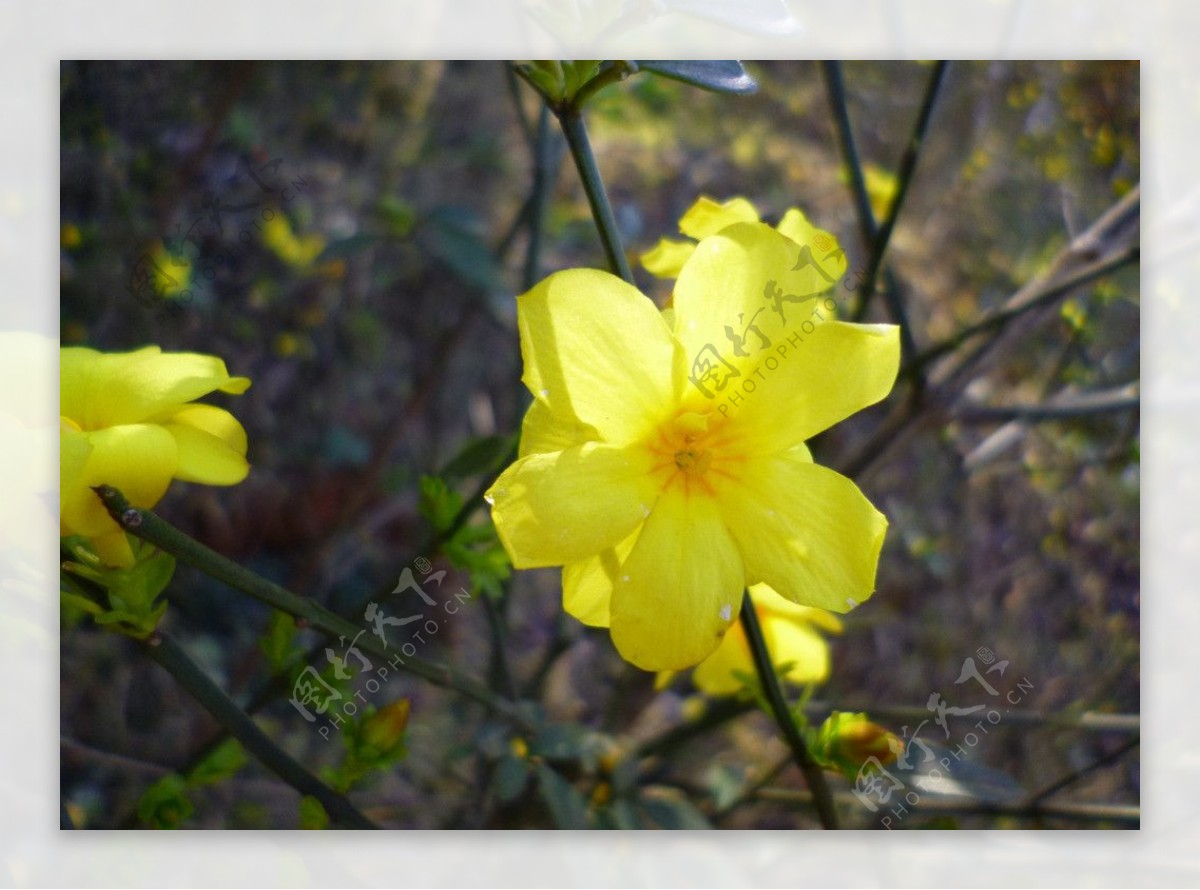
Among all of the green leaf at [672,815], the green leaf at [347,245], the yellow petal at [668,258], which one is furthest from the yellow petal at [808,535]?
the green leaf at [347,245]

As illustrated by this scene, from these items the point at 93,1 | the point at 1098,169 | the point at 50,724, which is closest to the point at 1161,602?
the point at 1098,169

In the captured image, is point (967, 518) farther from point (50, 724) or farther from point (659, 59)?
point (50, 724)

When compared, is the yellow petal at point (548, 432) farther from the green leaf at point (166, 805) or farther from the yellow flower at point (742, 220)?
the green leaf at point (166, 805)

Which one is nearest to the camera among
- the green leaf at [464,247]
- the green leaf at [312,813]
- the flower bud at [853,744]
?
the flower bud at [853,744]

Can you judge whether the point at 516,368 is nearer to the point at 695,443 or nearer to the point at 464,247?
the point at 464,247

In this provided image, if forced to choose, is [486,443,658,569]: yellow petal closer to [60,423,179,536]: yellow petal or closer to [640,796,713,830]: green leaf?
[60,423,179,536]: yellow petal

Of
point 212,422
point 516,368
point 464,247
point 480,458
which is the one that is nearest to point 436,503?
point 480,458
